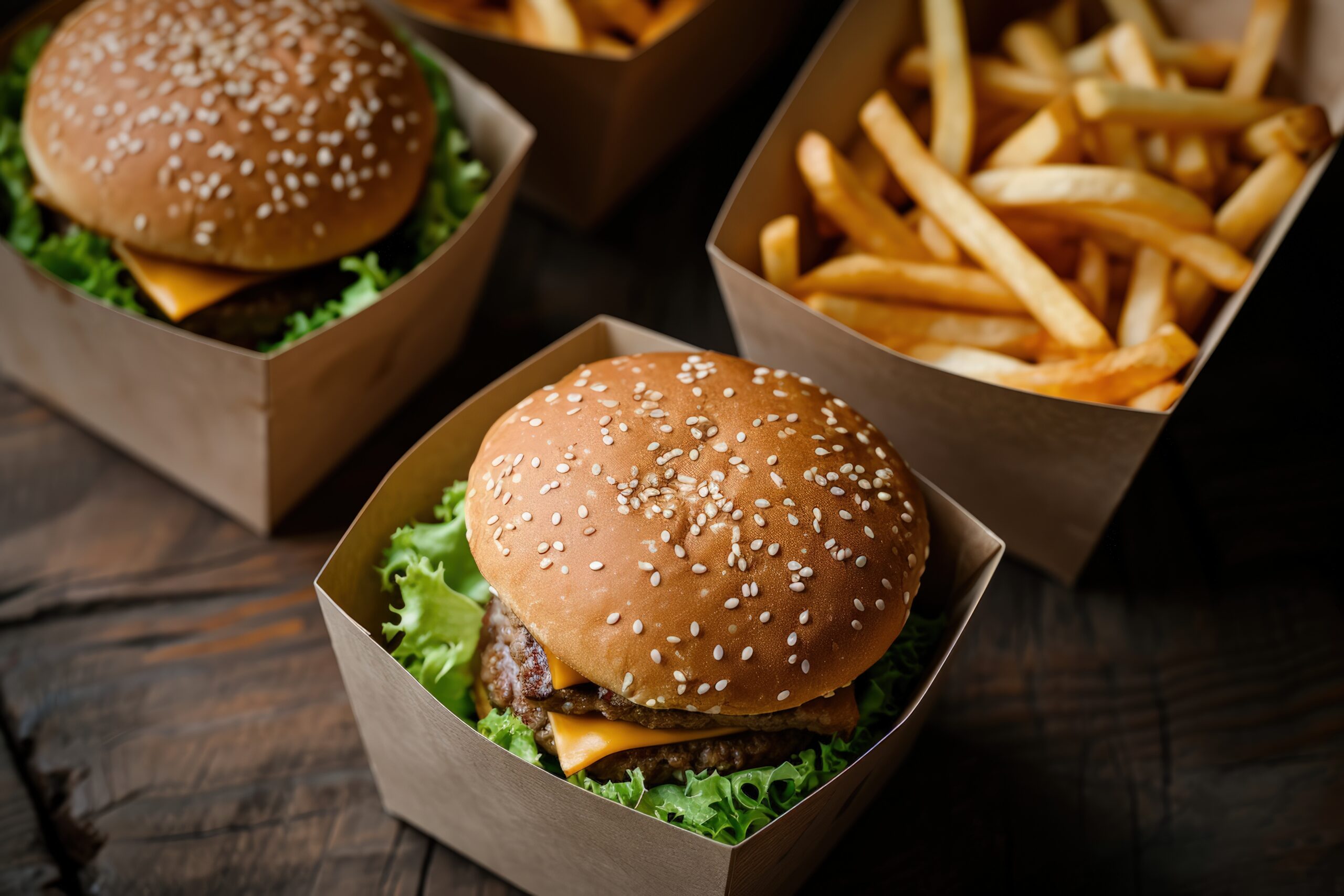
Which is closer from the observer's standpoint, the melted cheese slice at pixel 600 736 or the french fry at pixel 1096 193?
the melted cheese slice at pixel 600 736

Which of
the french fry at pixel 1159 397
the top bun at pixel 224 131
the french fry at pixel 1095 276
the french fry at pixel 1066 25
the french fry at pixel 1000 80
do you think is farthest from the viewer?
the french fry at pixel 1066 25

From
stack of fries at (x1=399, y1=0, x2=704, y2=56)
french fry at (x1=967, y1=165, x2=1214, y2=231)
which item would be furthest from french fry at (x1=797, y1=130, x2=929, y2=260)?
stack of fries at (x1=399, y1=0, x2=704, y2=56)

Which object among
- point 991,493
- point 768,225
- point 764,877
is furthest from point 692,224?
point 764,877

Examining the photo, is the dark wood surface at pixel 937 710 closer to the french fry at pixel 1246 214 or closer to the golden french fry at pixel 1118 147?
the french fry at pixel 1246 214

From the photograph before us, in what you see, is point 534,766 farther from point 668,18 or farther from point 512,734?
point 668,18

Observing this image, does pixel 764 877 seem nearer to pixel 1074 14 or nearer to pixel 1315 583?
pixel 1315 583

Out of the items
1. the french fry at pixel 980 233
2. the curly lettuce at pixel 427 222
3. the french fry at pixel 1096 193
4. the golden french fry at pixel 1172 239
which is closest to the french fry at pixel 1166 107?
the french fry at pixel 1096 193
